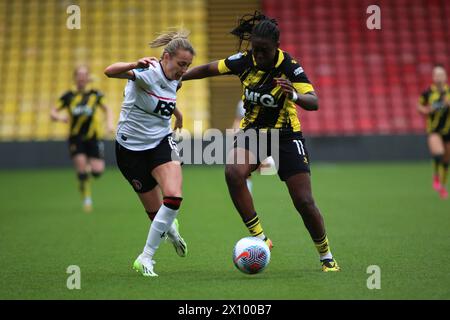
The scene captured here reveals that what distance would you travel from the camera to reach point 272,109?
A: 726 centimetres

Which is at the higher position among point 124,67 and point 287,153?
point 124,67

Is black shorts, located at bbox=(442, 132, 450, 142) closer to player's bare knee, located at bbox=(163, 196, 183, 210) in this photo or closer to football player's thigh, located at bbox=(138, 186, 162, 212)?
football player's thigh, located at bbox=(138, 186, 162, 212)

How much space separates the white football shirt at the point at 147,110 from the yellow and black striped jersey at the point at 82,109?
6622 millimetres

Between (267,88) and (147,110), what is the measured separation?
3.59ft

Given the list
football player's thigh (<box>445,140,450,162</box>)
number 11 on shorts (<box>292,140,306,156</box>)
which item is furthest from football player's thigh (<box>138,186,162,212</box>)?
football player's thigh (<box>445,140,450,162</box>)

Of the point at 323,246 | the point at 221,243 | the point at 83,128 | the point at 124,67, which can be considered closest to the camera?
the point at 124,67

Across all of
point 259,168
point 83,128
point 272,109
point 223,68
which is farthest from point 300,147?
point 83,128

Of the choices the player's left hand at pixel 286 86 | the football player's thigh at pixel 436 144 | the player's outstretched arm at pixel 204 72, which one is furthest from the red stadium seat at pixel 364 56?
the player's left hand at pixel 286 86

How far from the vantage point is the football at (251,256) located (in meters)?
6.95

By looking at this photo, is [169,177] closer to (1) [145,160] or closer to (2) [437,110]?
(1) [145,160]
